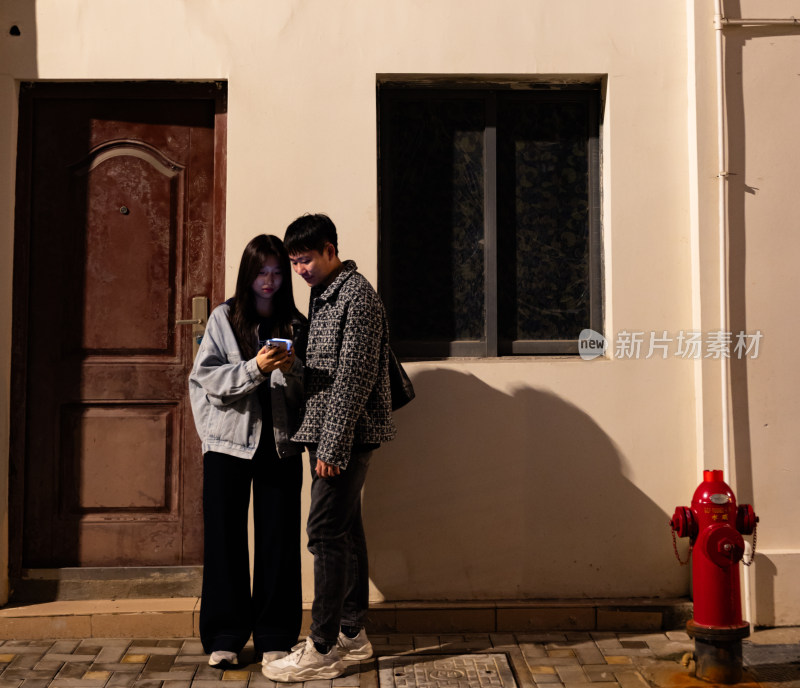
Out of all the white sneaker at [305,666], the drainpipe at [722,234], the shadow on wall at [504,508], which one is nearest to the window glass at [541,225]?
the shadow on wall at [504,508]

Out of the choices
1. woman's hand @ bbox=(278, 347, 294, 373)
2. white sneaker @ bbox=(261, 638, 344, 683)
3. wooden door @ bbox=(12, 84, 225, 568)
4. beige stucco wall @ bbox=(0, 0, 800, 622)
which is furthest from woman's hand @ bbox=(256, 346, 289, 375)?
white sneaker @ bbox=(261, 638, 344, 683)

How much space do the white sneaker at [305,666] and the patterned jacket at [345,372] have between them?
35.5 inches

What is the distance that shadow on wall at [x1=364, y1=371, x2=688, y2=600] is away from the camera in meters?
4.68

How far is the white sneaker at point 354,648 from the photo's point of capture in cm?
414

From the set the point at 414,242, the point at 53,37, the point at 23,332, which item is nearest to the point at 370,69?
the point at 414,242

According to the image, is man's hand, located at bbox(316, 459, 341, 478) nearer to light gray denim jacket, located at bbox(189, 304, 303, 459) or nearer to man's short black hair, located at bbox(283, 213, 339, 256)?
light gray denim jacket, located at bbox(189, 304, 303, 459)

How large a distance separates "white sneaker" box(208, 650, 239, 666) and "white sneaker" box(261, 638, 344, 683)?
0.19 metres

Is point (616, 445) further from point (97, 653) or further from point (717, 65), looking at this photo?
point (97, 653)

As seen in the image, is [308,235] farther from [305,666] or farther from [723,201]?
[723,201]

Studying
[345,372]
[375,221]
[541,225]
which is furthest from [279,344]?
[541,225]

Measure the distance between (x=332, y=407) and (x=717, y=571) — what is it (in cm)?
180

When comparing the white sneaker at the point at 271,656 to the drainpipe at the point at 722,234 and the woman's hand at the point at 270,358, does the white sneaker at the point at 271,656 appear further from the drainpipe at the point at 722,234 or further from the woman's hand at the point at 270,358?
the drainpipe at the point at 722,234

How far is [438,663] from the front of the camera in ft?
13.5

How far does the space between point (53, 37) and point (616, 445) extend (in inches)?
145
